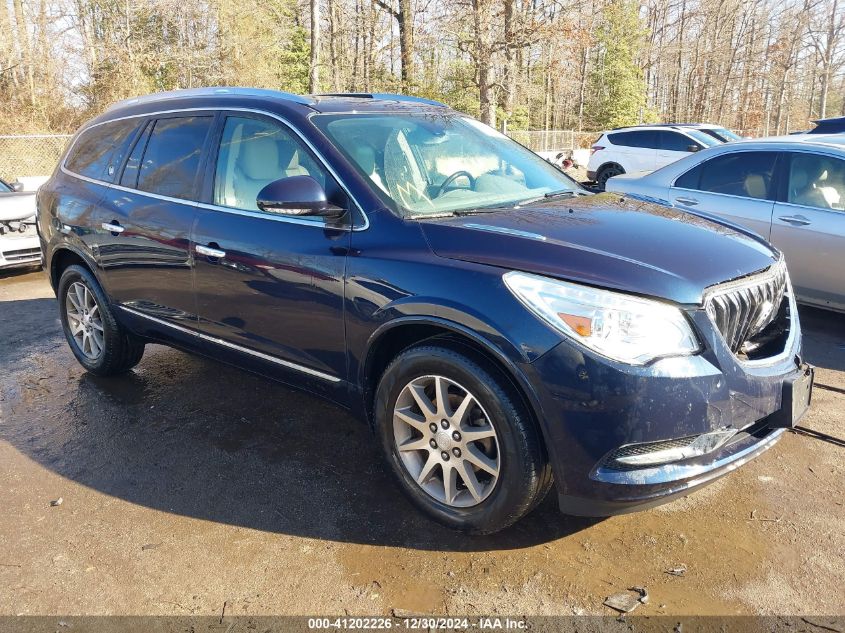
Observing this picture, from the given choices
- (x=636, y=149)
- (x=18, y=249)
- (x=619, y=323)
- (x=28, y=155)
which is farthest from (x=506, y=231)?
(x=28, y=155)

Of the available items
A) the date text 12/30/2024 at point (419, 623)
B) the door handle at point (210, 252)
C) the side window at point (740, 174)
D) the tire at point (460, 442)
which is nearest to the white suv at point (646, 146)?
the side window at point (740, 174)

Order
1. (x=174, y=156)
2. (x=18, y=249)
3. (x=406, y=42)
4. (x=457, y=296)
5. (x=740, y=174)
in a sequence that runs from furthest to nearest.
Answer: (x=406, y=42) < (x=18, y=249) < (x=740, y=174) < (x=174, y=156) < (x=457, y=296)

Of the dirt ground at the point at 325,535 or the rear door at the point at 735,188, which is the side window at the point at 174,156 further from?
the rear door at the point at 735,188

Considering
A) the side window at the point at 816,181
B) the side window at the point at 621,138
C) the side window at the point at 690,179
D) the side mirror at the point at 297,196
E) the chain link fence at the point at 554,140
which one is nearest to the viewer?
the side mirror at the point at 297,196

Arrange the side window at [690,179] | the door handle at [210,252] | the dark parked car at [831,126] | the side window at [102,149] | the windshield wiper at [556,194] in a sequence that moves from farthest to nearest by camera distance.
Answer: the dark parked car at [831,126], the side window at [690,179], the side window at [102,149], the door handle at [210,252], the windshield wiper at [556,194]

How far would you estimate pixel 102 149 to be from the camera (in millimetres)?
4758

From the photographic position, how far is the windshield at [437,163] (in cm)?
328

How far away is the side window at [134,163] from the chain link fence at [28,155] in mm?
16887

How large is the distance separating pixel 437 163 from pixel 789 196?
3710 millimetres

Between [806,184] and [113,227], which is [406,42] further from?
[113,227]

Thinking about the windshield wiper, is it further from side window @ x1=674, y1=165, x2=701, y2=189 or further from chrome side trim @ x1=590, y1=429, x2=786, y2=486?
side window @ x1=674, y1=165, x2=701, y2=189

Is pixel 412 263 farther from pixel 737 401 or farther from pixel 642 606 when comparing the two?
pixel 642 606

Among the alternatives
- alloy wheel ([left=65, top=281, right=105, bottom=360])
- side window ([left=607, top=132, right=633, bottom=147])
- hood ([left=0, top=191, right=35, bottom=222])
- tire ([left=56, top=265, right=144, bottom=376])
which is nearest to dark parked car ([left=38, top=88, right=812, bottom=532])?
tire ([left=56, top=265, right=144, bottom=376])

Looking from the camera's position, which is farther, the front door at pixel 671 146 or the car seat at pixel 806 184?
the front door at pixel 671 146
